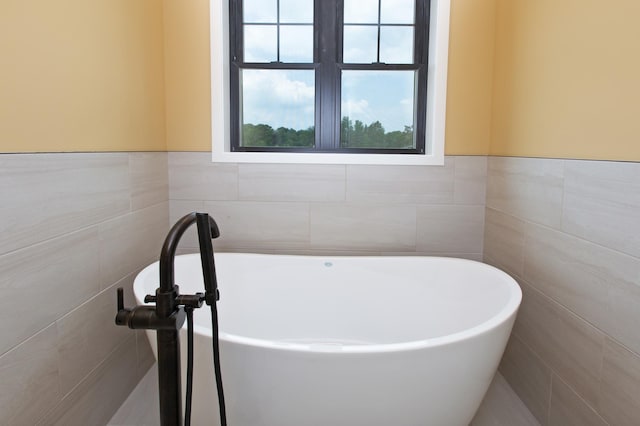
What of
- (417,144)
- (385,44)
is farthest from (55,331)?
(385,44)

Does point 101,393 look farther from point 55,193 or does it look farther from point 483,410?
point 483,410

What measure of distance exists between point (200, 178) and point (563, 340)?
77.2 inches

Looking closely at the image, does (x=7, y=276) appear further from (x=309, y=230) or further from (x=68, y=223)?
(x=309, y=230)

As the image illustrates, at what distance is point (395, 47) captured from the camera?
8.20ft

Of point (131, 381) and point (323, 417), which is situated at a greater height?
point (323, 417)

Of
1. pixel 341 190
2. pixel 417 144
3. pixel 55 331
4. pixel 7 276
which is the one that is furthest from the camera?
pixel 417 144

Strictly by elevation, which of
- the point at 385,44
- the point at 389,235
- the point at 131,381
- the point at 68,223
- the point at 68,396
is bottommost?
the point at 131,381

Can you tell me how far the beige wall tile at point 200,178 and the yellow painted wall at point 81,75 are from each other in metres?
0.17

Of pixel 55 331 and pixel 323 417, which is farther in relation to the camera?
pixel 55 331

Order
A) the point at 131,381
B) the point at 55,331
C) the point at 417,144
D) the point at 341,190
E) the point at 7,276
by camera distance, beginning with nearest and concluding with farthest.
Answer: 1. the point at 7,276
2. the point at 55,331
3. the point at 131,381
4. the point at 341,190
5. the point at 417,144

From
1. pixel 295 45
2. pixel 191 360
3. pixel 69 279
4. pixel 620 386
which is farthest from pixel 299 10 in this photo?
pixel 620 386

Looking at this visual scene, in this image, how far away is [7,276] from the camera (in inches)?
47.1

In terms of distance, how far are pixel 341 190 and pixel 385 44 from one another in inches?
37.3

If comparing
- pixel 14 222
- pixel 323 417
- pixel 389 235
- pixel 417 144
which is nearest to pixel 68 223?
pixel 14 222
